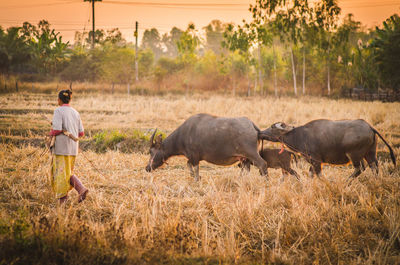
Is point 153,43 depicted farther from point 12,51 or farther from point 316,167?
point 316,167

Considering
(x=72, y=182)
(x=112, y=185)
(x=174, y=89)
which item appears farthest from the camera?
(x=174, y=89)

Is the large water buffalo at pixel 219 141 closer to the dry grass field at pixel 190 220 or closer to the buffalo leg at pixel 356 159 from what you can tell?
the dry grass field at pixel 190 220

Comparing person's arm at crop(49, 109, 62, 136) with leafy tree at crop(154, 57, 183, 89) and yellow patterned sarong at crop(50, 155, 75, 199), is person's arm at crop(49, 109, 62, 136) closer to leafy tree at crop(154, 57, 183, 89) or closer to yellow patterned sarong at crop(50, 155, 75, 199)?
yellow patterned sarong at crop(50, 155, 75, 199)

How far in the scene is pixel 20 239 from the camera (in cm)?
284

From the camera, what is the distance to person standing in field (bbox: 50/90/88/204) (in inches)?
175

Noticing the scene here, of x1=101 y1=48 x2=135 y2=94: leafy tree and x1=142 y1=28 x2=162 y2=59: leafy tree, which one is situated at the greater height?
x1=142 y1=28 x2=162 y2=59: leafy tree

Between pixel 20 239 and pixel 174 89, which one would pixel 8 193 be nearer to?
pixel 20 239

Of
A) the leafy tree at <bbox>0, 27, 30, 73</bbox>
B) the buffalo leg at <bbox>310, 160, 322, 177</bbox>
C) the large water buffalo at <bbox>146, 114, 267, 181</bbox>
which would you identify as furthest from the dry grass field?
the leafy tree at <bbox>0, 27, 30, 73</bbox>

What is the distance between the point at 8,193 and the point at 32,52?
1453 inches

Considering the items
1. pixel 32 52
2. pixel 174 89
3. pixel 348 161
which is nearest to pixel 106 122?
pixel 348 161

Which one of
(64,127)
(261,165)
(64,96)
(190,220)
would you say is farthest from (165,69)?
(190,220)

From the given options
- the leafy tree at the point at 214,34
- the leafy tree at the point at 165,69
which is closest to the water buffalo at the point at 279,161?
the leafy tree at the point at 165,69

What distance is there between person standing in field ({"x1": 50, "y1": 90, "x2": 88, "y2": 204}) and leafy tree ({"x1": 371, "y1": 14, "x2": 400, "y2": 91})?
23530 millimetres

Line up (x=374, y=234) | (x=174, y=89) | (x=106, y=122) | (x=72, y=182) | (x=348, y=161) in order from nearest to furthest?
1. (x=374, y=234)
2. (x=72, y=182)
3. (x=348, y=161)
4. (x=106, y=122)
5. (x=174, y=89)
